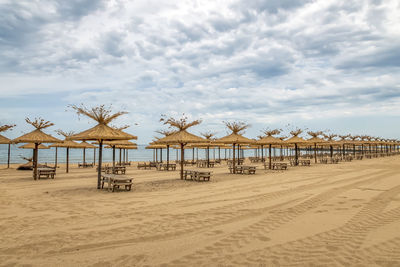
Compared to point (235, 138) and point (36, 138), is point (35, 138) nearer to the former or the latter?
point (36, 138)

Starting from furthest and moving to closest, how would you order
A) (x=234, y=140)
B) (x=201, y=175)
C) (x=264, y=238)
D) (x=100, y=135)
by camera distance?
(x=234, y=140), (x=201, y=175), (x=100, y=135), (x=264, y=238)

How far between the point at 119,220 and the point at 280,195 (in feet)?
14.9

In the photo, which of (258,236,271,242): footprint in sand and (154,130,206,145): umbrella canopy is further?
(154,130,206,145): umbrella canopy

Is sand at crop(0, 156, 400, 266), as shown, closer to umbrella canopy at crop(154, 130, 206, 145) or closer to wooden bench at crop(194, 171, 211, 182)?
wooden bench at crop(194, 171, 211, 182)

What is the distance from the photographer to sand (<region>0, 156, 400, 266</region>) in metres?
3.29

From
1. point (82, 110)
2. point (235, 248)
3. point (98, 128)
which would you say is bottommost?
point (235, 248)

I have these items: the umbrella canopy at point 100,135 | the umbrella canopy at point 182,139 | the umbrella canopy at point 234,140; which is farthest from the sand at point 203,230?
the umbrella canopy at point 234,140

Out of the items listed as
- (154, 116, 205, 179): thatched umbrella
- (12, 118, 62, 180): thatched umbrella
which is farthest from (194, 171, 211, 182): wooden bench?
(12, 118, 62, 180): thatched umbrella

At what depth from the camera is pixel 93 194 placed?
8.06 m

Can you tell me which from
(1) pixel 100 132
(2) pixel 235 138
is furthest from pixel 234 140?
(1) pixel 100 132

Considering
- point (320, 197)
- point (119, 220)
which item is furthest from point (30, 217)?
point (320, 197)

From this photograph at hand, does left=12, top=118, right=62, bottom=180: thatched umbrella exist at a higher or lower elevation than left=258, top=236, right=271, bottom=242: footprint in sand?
higher

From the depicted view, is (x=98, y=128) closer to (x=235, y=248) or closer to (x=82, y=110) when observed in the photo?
(x=82, y=110)

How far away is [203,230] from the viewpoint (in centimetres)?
437
